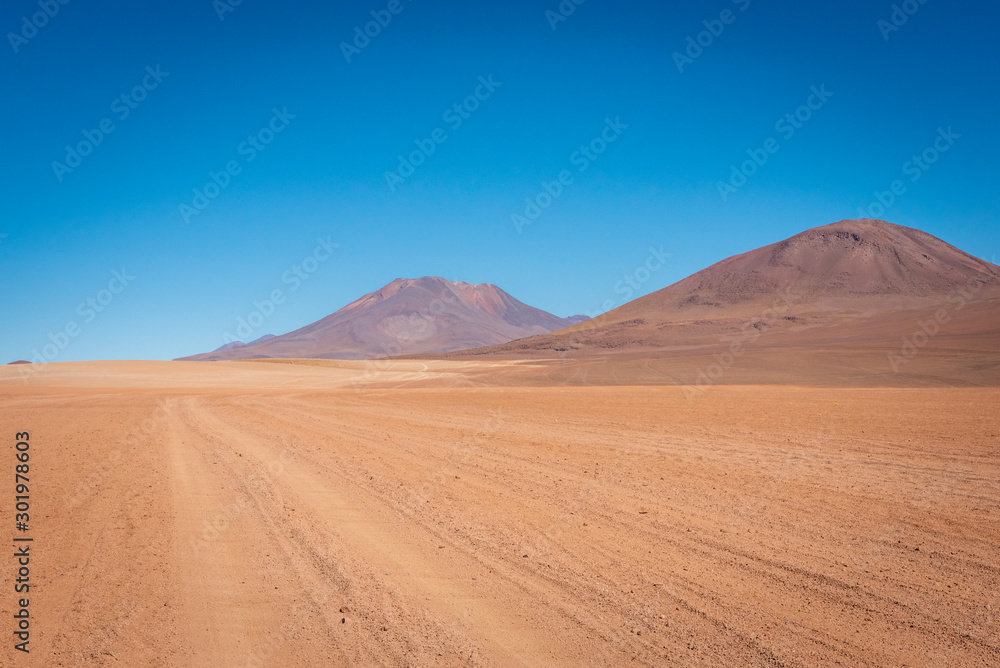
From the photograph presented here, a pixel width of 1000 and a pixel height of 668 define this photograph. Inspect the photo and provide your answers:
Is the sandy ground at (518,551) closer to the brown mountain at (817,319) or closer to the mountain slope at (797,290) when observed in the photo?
the brown mountain at (817,319)

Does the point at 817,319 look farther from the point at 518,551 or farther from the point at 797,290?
the point at 518,551

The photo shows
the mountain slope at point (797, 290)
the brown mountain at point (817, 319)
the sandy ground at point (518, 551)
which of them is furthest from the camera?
the mountain slope at point (797, 290)

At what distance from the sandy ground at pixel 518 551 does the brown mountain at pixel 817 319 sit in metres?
26.0

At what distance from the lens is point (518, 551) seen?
235 inches

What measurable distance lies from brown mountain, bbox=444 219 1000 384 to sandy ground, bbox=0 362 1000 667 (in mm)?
25960

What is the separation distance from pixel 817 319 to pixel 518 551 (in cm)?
11647

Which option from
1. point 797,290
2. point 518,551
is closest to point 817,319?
point 797,290

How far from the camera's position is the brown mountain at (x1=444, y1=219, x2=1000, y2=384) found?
40.1 m

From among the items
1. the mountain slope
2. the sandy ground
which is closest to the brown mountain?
the mountain slope

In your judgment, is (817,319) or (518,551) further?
(817,319)

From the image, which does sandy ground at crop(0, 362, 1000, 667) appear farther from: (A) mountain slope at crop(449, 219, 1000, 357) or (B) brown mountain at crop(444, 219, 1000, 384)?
(A) mountain slope at crop(449, 219, 1000, 357)

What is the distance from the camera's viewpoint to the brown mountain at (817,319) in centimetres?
4012

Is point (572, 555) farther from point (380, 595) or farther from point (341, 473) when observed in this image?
point (341, 473)

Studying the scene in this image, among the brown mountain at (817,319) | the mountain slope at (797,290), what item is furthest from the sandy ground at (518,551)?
the mountain slope at (797,290)
